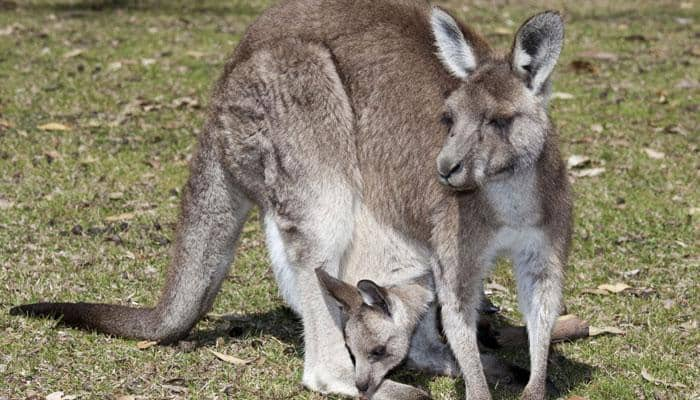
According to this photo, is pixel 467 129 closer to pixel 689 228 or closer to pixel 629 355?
pixel 629 355

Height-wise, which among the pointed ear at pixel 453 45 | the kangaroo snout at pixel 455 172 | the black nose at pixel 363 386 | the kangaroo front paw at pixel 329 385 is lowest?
the kangaroo front paw at pixel 329 385

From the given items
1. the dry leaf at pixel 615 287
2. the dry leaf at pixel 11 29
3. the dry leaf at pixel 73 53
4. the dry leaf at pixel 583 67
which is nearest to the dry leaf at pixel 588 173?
the dry leaf at pixel 615 287

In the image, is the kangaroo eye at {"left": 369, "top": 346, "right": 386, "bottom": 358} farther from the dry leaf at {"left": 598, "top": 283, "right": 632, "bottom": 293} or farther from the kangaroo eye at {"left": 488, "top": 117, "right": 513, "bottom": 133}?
the dry leaf at {"left": 598, "top": 283, "right": 632, "bottom": 293}

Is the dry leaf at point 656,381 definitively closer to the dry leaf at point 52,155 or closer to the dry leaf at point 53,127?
the dry leaf at point 52,155

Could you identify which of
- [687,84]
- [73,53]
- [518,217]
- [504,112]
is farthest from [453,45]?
[73,53]

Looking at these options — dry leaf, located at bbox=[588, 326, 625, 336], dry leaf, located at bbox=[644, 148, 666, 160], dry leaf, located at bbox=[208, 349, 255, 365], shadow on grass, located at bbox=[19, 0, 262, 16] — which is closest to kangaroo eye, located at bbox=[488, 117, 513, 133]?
dry leaf, located at bbox=[588, 326, 625, 336]

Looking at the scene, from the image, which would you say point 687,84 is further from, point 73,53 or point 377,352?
point 377,352

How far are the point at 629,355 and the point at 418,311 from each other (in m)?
0.97

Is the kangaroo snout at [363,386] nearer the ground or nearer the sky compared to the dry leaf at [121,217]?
nearer the sky

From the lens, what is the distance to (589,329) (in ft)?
16.2

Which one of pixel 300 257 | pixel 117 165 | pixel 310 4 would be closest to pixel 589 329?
pixel 300 257

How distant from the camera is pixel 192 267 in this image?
4.64 m

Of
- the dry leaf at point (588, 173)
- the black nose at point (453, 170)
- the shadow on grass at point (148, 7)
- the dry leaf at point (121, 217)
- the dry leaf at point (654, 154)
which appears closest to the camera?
the black nose at point (453, 170)

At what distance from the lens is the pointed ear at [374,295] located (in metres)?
4.32
